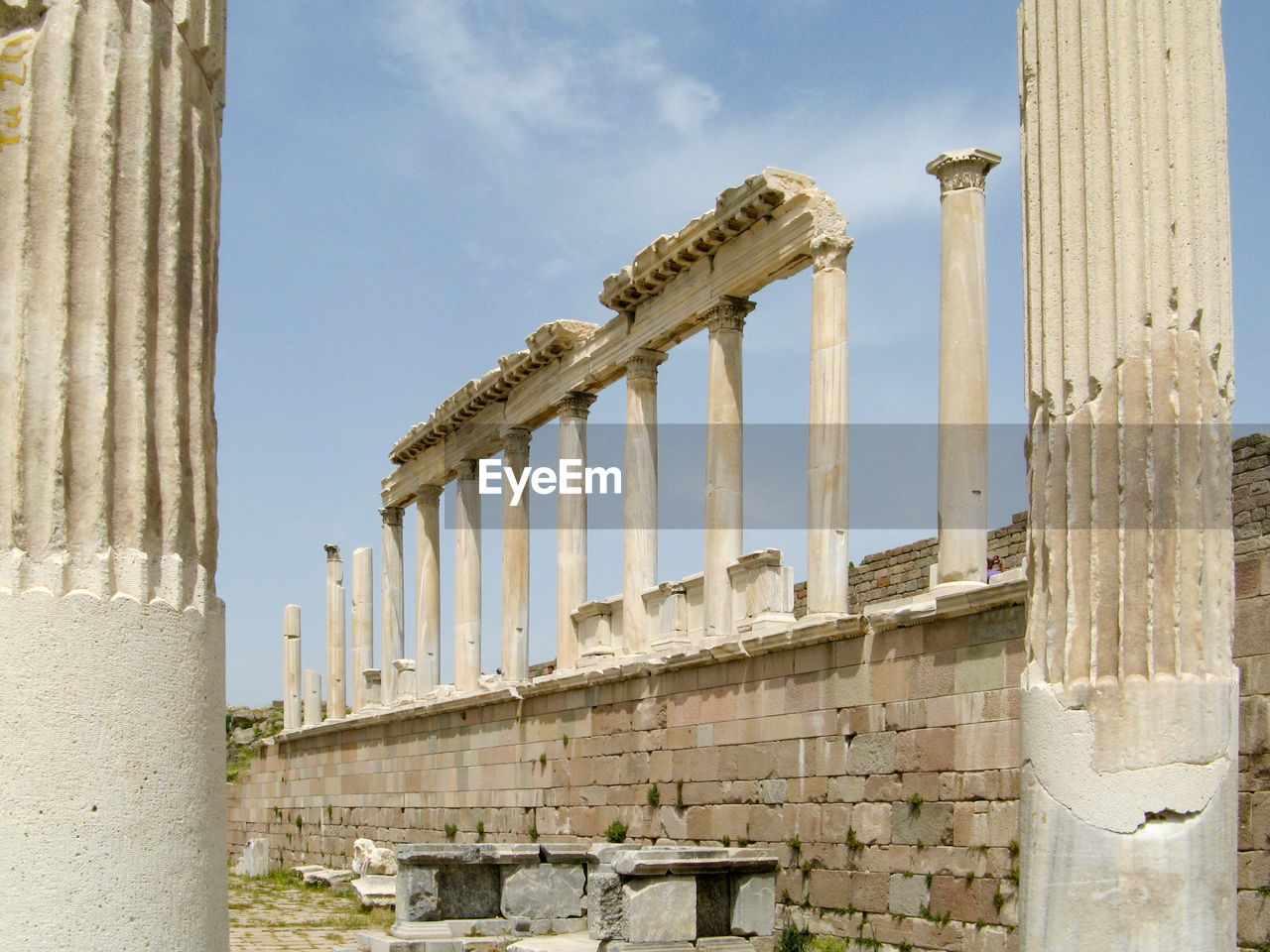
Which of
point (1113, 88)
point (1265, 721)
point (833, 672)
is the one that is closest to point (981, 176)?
point (833, 672)

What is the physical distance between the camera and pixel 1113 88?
5625 millimetres

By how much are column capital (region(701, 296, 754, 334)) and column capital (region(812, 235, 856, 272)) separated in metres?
1.89

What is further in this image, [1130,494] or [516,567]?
[516,567]

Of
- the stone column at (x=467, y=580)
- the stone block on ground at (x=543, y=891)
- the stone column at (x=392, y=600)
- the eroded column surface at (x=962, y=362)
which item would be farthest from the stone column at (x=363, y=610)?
the eroded column surface at (x=962, y=362)

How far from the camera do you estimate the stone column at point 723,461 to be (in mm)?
16422

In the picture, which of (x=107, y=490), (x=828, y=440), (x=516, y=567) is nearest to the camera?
(x=107, y=490)

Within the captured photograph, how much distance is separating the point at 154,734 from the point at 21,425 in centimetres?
87

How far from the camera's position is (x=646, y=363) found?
734 inches

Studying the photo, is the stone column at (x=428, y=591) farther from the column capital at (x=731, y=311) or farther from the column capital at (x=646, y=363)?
the column capital at (x=731, y=311)

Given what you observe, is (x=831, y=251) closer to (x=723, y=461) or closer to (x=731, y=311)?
(x=731, y=311)

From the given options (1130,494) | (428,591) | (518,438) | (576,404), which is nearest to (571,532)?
(576,404)

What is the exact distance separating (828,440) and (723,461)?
2.31 metres

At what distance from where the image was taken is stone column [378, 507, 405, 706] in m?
26.7

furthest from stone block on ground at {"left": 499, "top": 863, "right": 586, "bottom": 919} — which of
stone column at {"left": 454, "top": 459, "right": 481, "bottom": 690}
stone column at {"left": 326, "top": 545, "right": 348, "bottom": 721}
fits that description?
stone column at {"left": 326, "top": 545, "right": 348, "bottom": 721}
